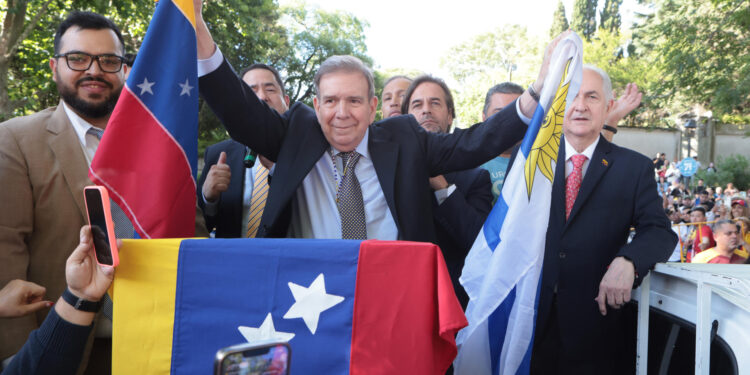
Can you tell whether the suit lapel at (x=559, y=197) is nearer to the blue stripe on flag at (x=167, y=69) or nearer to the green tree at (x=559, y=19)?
the blue stripe on flag at (x=167, y=69)

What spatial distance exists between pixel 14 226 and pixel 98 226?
0.88m

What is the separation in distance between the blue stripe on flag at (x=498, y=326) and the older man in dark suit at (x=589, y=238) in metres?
0.45

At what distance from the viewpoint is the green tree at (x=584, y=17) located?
4975 cm

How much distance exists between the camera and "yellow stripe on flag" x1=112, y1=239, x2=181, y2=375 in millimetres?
1973

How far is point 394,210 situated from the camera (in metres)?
2.61

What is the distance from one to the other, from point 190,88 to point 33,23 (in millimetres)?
11191

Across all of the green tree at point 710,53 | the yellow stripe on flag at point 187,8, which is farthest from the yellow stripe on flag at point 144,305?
the green tree at point 710,53

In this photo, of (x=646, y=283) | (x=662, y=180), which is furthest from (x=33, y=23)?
(x=662, y=180)

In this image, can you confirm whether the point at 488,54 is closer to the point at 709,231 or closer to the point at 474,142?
the point at 709,231

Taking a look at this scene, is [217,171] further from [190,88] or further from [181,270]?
[181,270]

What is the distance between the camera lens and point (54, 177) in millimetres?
2590

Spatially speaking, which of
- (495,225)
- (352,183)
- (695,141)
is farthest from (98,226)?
(695,141)

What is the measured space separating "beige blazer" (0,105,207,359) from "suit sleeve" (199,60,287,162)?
69cm

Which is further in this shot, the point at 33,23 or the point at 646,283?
the point at 33,23
